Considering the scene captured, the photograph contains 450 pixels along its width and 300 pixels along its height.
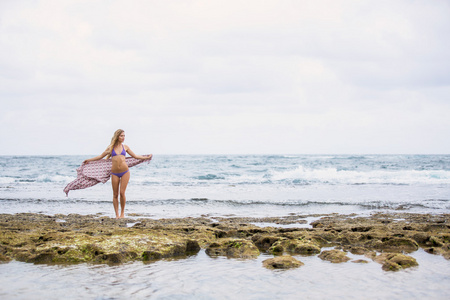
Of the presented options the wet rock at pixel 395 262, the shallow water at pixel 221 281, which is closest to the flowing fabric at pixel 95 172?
the shallow water at pixel 221 281

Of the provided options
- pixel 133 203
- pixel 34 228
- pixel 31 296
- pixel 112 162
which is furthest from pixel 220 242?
pixel 133 203

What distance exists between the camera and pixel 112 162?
9281 millimetres

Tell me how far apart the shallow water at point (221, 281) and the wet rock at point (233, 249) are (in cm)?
35

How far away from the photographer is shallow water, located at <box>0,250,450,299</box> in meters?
3.74

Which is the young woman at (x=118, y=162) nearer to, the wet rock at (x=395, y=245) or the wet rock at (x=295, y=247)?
the wet rock at (x=295, y=247)

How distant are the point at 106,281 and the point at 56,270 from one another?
2.92 feet

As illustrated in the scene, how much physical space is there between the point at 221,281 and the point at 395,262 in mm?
2237

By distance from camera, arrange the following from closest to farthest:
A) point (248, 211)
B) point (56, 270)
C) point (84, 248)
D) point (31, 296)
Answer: point (31, 296)
point (56, 270)
point (84, 248)
point (248, 211)

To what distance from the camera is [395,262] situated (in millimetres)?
4770

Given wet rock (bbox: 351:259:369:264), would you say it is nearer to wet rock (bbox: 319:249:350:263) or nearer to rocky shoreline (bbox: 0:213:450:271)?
rocky shoreline (bbox: 0:213:450:271)

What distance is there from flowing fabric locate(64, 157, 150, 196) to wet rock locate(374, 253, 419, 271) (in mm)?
6670

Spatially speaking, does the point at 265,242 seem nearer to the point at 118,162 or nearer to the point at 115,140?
the point at 118,162

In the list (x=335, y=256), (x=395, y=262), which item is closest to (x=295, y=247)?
(x=335, y=256)

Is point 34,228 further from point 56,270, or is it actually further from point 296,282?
point 296,282
